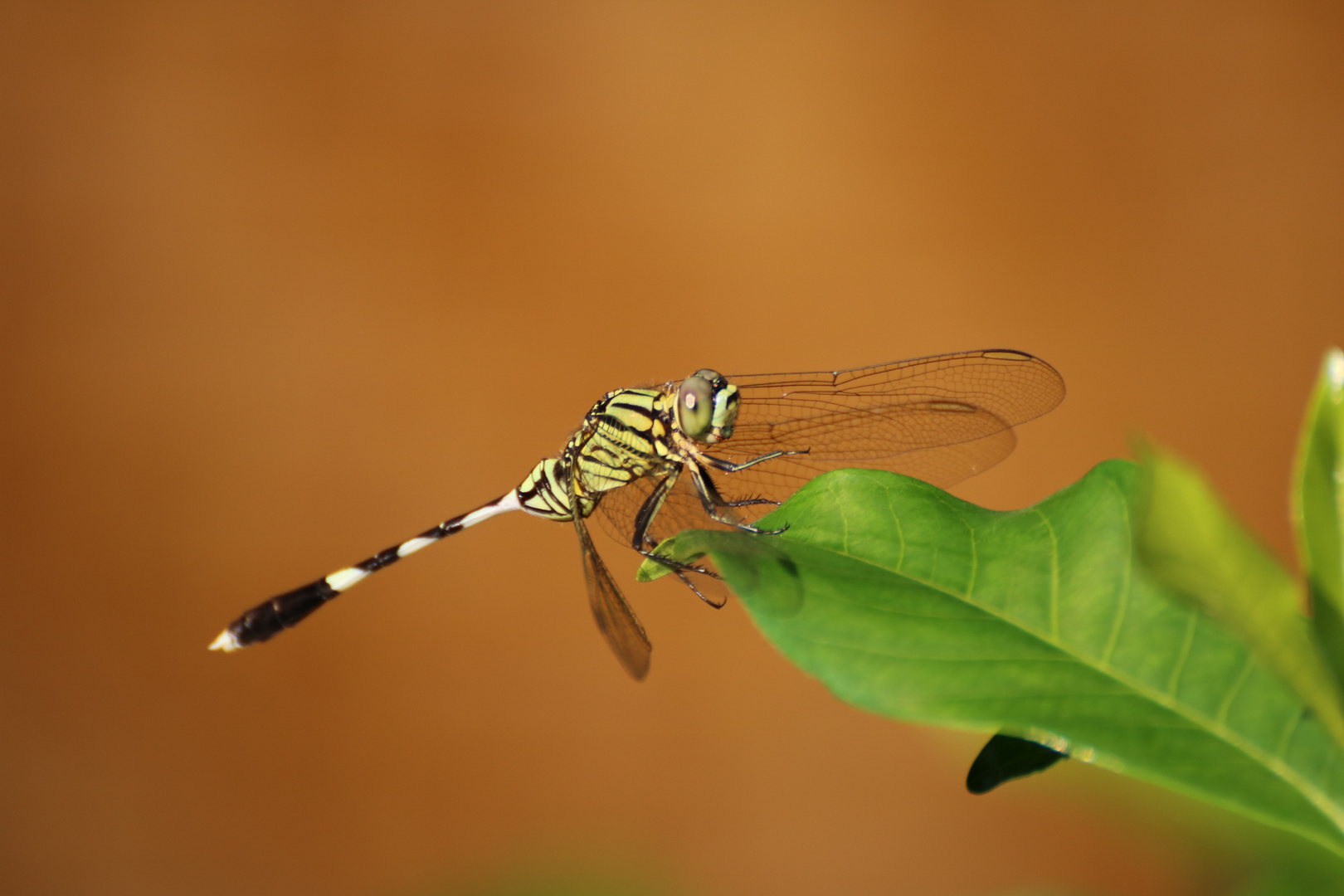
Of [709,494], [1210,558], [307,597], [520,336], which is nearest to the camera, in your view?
[1210,558]

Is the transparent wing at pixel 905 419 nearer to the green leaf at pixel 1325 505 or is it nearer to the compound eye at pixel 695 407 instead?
the compound eye at pixel 695 407

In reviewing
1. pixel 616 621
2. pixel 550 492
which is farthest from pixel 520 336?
pixel 616 621

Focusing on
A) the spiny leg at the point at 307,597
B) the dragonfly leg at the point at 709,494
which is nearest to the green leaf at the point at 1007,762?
the dragonfly leg at the point at 709,494

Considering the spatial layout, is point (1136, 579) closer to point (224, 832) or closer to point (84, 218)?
point (224, 832)

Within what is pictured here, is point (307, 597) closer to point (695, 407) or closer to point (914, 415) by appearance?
point (695, 407)

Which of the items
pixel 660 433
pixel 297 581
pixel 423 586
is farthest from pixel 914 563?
pixel 297 581
